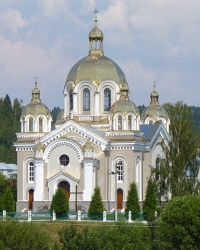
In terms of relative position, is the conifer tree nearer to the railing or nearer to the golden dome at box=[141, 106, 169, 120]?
the railing

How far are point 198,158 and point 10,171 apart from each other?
4671 centimetres

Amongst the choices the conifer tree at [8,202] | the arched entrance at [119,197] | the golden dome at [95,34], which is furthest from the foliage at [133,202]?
the golden dome at [95,34]

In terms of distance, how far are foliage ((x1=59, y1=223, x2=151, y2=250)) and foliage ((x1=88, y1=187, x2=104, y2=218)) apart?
9.16 m

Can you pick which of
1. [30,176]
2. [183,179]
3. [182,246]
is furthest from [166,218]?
[30,176]

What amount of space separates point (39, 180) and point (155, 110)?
11.2m

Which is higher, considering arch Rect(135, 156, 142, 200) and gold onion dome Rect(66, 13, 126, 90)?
gold onion dome Rect(66, 13, 126, 90)

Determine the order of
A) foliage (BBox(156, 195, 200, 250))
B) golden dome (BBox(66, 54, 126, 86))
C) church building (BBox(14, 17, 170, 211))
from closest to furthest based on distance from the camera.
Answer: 1. foliage (BBox(156, 195, 200, 250))
2. church building (BBox(14, 17, 170, 211))
3. golden dome (BBox(66, 54, 126, 86))

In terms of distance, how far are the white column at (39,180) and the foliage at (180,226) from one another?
56.3ft

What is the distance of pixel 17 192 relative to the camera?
65688 millimetres

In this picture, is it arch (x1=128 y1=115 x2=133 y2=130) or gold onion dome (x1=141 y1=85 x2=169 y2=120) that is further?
gold onion dome (x1=141 y1=85 x2=169 y2=120)

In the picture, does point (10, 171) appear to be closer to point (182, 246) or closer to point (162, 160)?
point (162, 160)

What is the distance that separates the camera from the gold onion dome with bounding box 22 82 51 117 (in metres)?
65.7

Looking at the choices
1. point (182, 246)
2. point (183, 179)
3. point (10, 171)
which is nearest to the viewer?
point (182, 246)

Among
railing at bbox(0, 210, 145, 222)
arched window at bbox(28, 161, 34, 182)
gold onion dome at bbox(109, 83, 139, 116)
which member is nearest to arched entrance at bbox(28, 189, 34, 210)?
arched window at bbox(28, 161, 34, 182)
